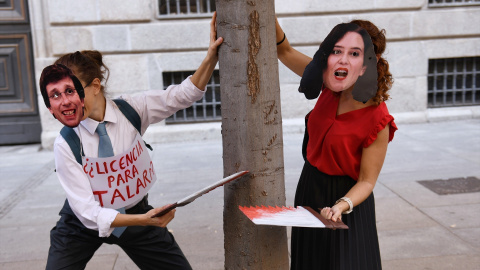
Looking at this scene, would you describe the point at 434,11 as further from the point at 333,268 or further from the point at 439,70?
the point at 333,268

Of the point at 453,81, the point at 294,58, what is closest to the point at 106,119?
the point at 294,58

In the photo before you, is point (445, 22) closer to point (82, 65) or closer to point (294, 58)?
point (294, 58)

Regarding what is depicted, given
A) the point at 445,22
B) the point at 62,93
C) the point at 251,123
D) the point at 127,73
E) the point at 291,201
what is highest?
the point at 445,22

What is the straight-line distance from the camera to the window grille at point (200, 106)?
832 centimetres

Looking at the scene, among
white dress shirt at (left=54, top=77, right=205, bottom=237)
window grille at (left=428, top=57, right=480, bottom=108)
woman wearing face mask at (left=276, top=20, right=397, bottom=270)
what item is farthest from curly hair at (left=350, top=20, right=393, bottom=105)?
window grille at (left=428, top=57, right=480, bottom=108)

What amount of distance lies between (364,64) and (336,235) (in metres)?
0.80

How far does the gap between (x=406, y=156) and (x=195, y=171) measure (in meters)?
2.69

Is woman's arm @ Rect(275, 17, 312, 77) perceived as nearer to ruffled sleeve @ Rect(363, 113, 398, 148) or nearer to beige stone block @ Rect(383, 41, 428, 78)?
ruffled sleeve @ Rect(363, 113, 398, 148)

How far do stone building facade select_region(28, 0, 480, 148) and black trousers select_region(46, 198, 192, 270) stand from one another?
18.1ft

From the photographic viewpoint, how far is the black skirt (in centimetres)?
225

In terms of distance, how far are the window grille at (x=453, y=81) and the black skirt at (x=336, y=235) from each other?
23.1 feet

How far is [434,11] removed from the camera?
8.23 meters

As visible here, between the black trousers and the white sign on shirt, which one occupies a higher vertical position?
the white sign on shirt

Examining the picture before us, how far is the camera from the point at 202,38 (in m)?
7.91
